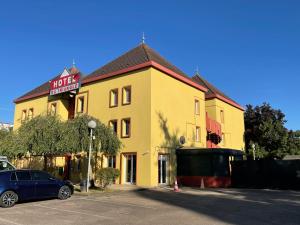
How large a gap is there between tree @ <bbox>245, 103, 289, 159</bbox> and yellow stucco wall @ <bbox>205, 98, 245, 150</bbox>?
8.70ft

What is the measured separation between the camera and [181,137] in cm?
2981

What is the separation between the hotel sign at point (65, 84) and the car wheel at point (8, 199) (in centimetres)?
1948

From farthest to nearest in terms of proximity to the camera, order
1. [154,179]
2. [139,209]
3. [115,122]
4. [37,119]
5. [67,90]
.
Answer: [67,90]
[115,122]
[154,179]
[37,119]
[139,209]

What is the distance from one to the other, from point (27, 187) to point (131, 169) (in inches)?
506

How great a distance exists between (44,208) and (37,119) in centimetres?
1100

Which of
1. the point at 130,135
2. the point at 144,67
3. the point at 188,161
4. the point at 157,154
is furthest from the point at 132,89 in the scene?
the point at 188,161

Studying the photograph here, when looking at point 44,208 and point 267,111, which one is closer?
point 44,208

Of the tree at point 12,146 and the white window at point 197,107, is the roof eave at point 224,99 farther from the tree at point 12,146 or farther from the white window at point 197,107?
the tree at point 12,146

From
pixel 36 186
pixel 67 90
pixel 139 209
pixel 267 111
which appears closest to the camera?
pixel 139 209

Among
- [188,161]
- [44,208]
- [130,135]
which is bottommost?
[44,208]

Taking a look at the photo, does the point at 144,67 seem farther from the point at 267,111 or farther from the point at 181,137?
the point at 267,111

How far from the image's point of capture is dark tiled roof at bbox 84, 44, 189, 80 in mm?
29584

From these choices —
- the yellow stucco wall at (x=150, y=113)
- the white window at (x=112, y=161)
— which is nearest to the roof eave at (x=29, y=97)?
the yellow stucco wall at (x=150, y=113)

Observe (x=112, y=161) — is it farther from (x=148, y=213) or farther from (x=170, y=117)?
(x=148, y=213)
